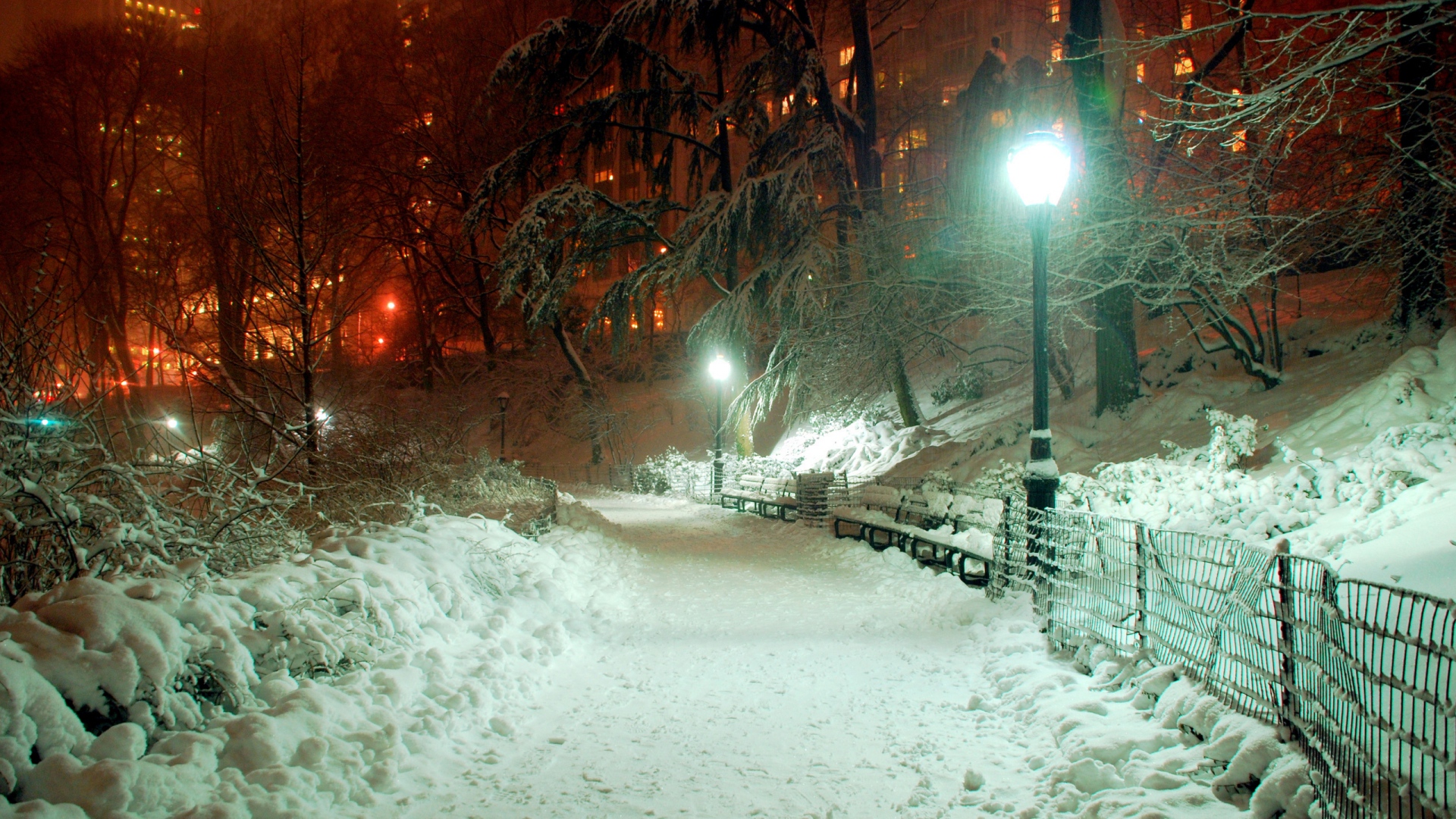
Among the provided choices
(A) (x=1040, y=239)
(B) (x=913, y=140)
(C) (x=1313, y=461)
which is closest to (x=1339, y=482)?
(C) (x=1313, y=461)

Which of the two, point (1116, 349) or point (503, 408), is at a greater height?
point (1116, 349)

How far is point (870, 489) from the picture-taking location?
15023 millimetres

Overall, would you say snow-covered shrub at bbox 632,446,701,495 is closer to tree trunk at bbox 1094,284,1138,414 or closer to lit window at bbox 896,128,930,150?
tree trunk at bbox 1094,284,1138,414

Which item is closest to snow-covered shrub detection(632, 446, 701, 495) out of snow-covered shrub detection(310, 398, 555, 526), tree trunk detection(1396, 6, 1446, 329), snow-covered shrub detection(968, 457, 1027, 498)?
snow-covered shrub detection(310, 398, 555, 526)

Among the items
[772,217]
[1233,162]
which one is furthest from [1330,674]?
[772,217]

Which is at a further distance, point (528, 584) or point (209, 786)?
point (528, 584)

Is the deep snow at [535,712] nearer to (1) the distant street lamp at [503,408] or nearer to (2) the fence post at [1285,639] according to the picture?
(2) the fence post at [1285,639]

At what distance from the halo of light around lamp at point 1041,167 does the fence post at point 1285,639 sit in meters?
4.13

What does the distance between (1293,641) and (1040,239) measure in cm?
444

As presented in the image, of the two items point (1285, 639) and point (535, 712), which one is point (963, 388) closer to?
point (1285, 639)

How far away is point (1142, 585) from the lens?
533cm

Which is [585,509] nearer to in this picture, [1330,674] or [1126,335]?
[1126,335]

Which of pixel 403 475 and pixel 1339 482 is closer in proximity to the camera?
pixel 1339 482

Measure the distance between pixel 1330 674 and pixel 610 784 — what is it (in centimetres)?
357
